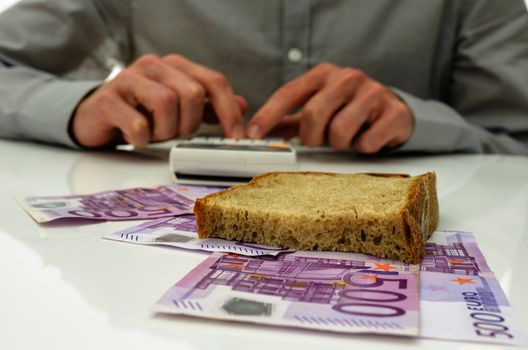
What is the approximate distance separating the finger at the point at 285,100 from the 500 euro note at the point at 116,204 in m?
0.32

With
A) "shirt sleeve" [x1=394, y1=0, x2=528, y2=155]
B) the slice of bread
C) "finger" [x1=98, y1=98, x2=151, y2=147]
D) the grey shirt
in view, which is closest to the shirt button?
the grey shirt

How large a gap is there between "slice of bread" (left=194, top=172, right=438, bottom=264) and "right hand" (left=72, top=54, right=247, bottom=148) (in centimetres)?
42

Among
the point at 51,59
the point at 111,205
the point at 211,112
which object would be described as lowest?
the point at 111,205

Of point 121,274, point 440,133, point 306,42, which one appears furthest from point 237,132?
point 121,274

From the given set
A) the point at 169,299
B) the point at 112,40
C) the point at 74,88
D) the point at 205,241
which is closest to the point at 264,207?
the point at 205,241

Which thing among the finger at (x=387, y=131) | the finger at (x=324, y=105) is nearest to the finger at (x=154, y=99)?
the finger at (x=324, y=105)

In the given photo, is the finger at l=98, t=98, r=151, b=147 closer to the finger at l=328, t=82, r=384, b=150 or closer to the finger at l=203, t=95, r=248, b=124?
the finger at l=203, t=95, r=248, b=124

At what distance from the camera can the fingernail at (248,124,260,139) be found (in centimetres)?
104

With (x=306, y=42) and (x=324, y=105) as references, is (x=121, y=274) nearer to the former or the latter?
(x=324, y=105)

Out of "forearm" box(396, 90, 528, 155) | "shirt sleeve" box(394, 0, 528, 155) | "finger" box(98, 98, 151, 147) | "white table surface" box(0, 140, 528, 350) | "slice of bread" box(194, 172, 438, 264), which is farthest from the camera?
"shirt sleeve" box(394, 0, 528, 155)

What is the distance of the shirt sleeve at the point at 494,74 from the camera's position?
1.35 meters

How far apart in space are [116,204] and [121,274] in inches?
9.2

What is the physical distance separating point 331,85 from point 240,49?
49 cm

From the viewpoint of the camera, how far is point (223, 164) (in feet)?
2.68
